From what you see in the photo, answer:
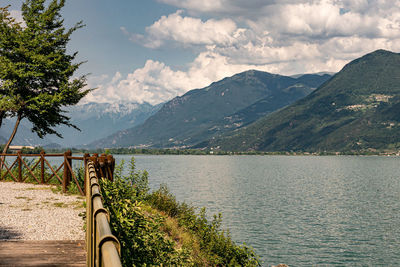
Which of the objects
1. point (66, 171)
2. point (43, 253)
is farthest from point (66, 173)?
point (43, 253)

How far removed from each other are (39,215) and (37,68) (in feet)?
62.6

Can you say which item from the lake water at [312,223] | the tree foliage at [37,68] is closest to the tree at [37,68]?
the tree foliage at [37,68]

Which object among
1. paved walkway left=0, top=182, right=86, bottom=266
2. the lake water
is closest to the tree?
paved walkway left=0, top=182, right=86, bottom=266

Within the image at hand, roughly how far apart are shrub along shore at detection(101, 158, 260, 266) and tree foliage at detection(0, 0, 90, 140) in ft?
45.1

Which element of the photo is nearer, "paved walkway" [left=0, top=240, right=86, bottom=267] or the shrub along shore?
"paved walkway" [left=0, top=240, right=86, bottom=267]

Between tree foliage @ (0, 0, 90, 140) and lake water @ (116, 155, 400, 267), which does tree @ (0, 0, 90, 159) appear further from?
lake water @ (116, 155, 400, 267)

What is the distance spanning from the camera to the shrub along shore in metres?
9.60

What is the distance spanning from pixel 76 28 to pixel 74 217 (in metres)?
23.1

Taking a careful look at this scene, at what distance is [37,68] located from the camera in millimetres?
31141

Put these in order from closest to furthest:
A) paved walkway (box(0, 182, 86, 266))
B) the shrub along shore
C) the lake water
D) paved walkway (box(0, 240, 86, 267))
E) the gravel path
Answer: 1. paved walkway (box(0, 240, 86, 267))
2. paved walkway (box(0, 182, 86, 266))
3. the shrub along shore
4. the gravel path
5. the lake water

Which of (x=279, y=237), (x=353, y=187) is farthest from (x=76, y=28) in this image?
(x=353, y=187)

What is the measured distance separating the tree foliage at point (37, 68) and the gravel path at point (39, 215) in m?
10.0

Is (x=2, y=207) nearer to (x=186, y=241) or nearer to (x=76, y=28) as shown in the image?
(x=186, y=241)

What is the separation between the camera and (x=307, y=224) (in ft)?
137
